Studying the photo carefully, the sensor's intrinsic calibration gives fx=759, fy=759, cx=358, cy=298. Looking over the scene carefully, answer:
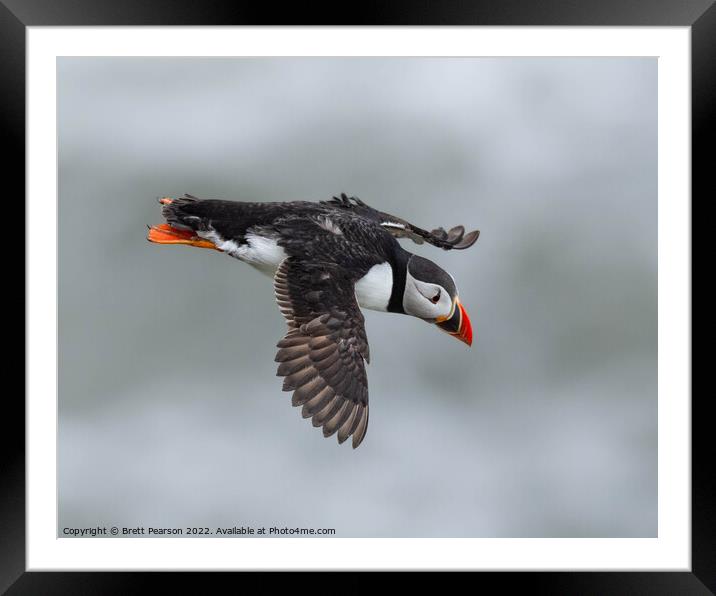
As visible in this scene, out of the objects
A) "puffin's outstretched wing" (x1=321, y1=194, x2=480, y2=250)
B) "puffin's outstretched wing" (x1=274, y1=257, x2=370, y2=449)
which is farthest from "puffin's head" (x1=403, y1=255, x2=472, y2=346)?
"puffin's outstretched wing" (x1=274, y1=257, x2=370, y2=449)

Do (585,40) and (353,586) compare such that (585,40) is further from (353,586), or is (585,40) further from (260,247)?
(353,586)

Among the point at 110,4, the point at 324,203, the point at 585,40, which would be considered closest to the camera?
the point at 110,4

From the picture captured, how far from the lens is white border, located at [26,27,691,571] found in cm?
296

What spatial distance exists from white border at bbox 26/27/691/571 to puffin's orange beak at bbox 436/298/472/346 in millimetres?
792

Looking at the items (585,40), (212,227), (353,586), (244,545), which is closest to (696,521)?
(353,586)

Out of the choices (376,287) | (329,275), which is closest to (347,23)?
(329,275)

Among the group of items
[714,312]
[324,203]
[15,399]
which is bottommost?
[15,399]

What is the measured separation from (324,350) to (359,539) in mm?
812

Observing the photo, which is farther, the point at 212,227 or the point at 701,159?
the point at 212,227

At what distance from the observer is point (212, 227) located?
10.6 feet

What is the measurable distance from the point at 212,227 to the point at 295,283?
0.53m

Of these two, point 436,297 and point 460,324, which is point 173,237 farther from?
point 460,324

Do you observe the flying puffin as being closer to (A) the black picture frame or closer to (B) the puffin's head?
(B) the puffin's head

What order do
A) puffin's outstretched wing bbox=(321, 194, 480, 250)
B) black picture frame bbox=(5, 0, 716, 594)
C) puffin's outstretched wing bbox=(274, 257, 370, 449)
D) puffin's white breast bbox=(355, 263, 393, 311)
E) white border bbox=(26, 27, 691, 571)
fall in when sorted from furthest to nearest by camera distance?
puffin's outstretched wing bbox=(321, 194, 480, 250) → puffin's white breast bbox=(355, 263, 393, 311) → white border bbox=(26, 27, 691, 571) → black picture frame bbox=(5, 0, 716, 594) → puffin's outstretched wing bbox=(274, 257, 370, 449)
